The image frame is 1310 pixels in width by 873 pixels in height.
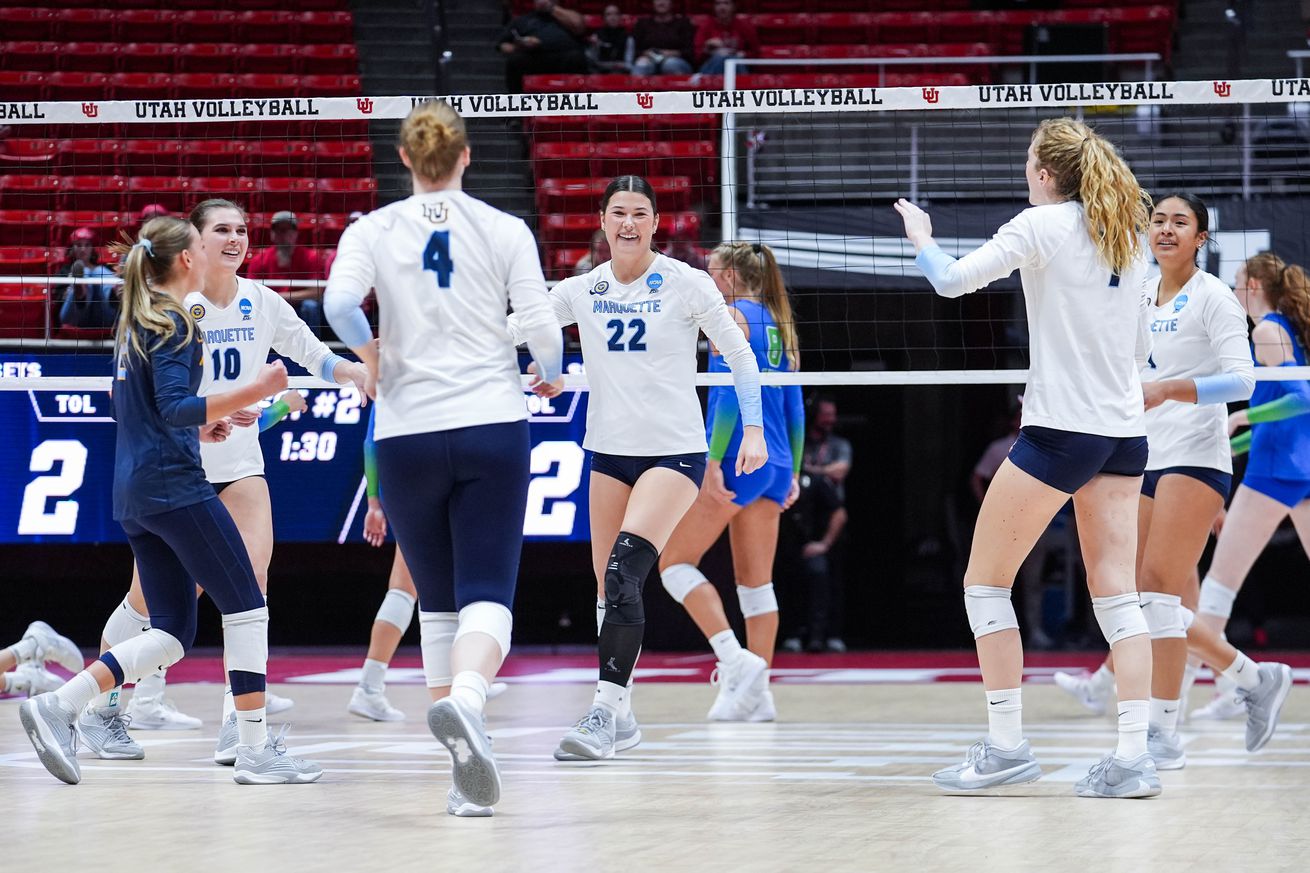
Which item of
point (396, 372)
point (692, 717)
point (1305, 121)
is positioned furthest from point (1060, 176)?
point (1305, 121)

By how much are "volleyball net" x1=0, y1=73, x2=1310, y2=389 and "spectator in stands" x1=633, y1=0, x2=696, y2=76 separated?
0.57m

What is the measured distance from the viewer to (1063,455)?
491 centimetres

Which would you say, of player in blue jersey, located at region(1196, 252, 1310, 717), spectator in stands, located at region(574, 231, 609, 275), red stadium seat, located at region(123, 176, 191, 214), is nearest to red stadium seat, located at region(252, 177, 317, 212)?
red stadium seat, located at region(123, 176, 191, 214)

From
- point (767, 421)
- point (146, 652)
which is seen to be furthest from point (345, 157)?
point (146, 652)

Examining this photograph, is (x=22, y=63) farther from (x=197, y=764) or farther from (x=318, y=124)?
(x=197, y=764)

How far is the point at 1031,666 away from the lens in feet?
33.6

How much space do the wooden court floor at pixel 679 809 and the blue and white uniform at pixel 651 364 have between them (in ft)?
3.62

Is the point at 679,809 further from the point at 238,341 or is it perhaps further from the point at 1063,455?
the point at 238,341

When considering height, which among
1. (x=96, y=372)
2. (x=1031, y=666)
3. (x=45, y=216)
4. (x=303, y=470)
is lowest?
(x=1031, y=666)

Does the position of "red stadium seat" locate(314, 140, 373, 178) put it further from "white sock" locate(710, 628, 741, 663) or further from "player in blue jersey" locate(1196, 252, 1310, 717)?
"player in blue jersey" locate(1196, 252, 1310, 717)

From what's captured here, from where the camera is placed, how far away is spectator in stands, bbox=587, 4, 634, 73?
548 inches

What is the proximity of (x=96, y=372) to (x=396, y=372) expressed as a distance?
6.04 metres

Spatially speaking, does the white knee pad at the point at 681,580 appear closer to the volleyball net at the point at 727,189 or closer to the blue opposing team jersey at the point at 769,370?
the blue opposing team jersey at the point at 769,370

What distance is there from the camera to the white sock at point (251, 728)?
17.3ft
